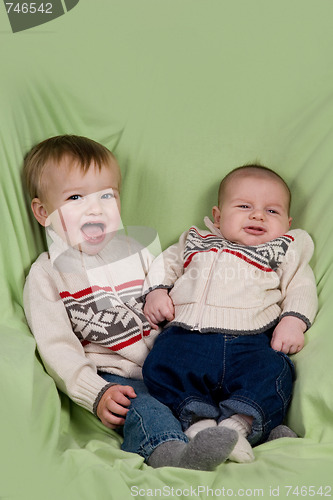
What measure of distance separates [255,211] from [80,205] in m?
0.45

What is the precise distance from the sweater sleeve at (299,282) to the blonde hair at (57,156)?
513 mm

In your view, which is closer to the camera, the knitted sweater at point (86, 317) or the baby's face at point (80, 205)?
the knitted sweater at point (86, 317)

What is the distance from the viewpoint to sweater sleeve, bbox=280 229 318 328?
5.06 ft

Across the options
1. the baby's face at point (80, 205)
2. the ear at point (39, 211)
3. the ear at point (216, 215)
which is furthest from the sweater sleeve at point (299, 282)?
the ear at point (39, 211)

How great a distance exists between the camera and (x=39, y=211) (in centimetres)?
164

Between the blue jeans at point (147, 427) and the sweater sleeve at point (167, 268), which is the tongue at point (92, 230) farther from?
the blue jeans at point (147, 427)

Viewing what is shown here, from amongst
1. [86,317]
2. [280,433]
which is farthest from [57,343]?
[280,433]

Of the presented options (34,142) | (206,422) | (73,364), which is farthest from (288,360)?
(34,142)

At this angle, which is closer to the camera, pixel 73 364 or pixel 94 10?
pixel 73 364

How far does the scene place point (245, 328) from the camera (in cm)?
151

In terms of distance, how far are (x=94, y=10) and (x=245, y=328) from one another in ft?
3.17

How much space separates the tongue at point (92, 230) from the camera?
162 cm

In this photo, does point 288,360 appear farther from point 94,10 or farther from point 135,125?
point 94,10

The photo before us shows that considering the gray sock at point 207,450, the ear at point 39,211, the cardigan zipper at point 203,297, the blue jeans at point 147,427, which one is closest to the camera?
the gray sock at point 207,450
